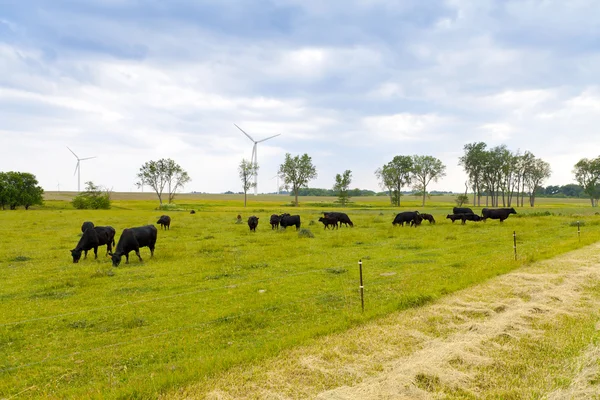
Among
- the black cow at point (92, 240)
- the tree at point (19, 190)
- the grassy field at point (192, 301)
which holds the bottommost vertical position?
the grassy field at point (192, 301)

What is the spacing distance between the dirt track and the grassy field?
58 cm

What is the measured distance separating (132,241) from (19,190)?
260 feet

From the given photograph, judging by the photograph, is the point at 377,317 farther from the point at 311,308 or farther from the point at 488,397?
the point at 488,397

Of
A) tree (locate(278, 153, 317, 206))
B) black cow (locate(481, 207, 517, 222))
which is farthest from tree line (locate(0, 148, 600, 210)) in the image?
black cow (locate(481, 207, 517, 222))

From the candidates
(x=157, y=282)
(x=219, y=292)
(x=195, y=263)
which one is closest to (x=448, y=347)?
(x=219, y=292)

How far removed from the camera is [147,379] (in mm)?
6160

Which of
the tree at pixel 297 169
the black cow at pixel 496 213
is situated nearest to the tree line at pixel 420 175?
the tree at pixel 297 169

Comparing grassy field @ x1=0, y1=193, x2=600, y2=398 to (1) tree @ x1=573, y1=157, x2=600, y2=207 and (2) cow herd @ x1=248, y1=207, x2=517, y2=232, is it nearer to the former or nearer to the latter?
(2) cow herd @ x1=248, y1=207, x2=517, y2=232

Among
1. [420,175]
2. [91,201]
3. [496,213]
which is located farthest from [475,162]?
[91,201]

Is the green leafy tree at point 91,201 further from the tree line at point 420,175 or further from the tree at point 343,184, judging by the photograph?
the tree at point 343,184

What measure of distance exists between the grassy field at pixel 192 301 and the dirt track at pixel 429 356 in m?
0.58

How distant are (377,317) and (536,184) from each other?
11456 cm

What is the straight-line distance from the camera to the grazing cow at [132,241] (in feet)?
56.8

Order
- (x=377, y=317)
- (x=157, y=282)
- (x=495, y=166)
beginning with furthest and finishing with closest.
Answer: (x=495, y=166) < (x=157, y=282) < (x=377, y=317)
